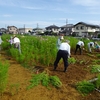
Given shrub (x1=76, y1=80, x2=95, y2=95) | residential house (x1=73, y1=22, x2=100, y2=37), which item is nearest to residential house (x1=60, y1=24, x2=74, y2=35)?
residential house (x1=73, y1=22, x2=100, y2=37)

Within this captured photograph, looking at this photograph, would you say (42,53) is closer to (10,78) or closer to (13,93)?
(10,78)

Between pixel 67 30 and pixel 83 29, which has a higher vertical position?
pixel 83 29

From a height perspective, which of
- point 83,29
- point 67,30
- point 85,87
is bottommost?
point 85,87

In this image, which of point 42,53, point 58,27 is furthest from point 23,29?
point 42,53

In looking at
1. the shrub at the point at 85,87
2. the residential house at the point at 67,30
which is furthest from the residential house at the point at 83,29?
the shrub at the point at 85,87

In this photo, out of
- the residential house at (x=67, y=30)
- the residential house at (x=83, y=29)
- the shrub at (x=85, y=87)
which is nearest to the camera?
the shrub at (x=85, y=87)

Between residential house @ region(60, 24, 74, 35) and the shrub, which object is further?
residential house @ region(60, 24, 74, 35)

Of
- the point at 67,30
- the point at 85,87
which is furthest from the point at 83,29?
the point at 85,87

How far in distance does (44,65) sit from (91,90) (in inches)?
112

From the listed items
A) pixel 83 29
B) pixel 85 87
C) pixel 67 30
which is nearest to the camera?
pixel 85 87

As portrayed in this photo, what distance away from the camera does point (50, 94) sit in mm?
4266

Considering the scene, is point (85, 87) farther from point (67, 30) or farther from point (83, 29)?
point (67, 30)

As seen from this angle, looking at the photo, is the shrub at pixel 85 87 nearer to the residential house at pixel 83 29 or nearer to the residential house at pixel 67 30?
the residential house at pixel 83 29

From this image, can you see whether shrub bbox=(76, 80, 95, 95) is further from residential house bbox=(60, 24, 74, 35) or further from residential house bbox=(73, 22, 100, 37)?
residential house bbox=(60, 24, 74, 35)
